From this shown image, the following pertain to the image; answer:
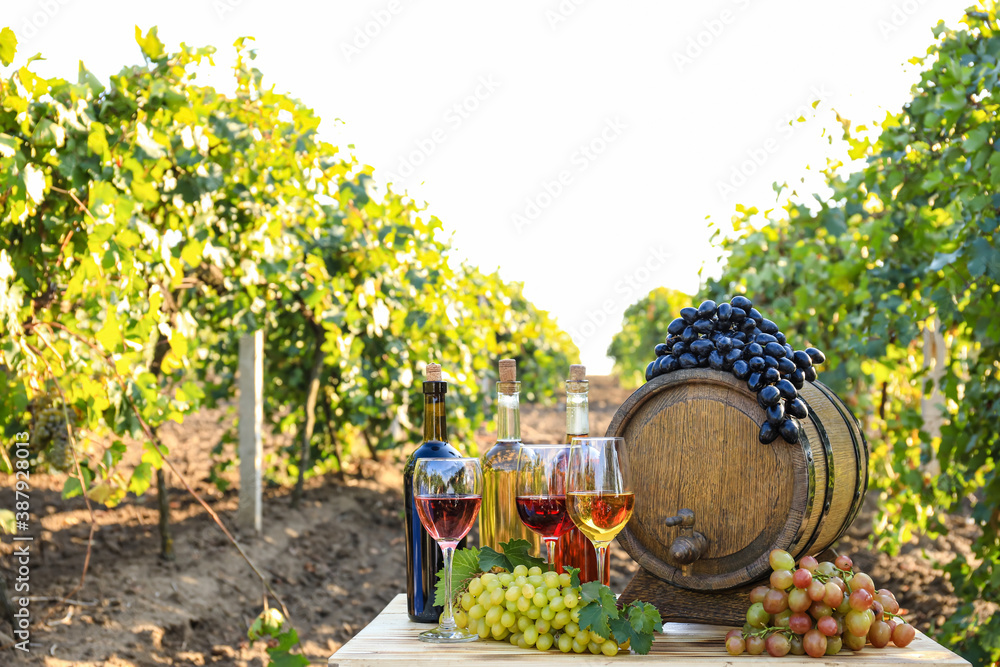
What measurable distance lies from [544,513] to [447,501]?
7.1 inches

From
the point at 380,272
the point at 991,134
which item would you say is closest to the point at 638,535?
the point at 991,134

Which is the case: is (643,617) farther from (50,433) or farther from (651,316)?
(651,316)

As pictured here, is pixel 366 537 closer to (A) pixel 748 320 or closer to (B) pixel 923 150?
(B) pixel 923 150

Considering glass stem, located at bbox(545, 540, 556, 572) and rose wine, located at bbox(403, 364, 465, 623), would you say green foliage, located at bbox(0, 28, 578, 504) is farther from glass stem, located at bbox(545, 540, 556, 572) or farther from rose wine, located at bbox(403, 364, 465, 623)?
glass stem, located at bbox(545, 540, 556, 572)

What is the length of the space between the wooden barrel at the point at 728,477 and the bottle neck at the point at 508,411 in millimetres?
209

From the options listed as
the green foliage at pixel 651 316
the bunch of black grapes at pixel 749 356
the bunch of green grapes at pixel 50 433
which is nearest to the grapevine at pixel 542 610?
the bunch of black grapes at pixel 749 356

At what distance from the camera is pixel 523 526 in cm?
155

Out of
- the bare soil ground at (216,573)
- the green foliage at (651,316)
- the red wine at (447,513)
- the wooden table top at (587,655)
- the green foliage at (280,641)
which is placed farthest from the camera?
the green foliage at (651,316)

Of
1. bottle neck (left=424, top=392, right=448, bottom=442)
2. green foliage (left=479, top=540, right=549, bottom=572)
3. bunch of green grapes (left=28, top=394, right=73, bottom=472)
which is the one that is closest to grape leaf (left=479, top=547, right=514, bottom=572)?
green foliage (left=479, top=540, right=549, bottom=572)

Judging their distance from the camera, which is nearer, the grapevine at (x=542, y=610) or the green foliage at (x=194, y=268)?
the grapevine at (x=542, y=610)

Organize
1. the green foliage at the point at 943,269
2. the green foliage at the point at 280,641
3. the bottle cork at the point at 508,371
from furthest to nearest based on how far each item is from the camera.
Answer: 1. the green foliage at the point at 943,269
2. the green foliage at the point at 280,641
3. the bottle cork at the point at 508,371

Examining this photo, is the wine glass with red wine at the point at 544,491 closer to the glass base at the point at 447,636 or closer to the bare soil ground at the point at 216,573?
the glass base at the point at 447,636

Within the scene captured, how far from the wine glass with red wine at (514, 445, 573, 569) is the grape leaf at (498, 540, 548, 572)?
1.5 inches

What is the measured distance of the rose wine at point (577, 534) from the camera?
1.47m
